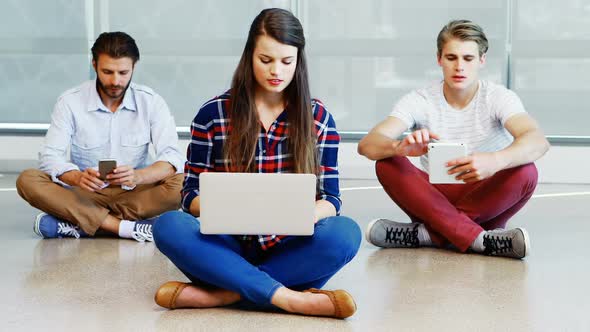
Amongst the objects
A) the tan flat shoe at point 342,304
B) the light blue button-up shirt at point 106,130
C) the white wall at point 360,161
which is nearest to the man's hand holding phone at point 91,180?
the light blue button-up shirt at point 106,130

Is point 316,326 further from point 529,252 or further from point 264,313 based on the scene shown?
point 529,252

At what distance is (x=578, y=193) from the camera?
579 centimetres

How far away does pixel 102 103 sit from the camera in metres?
4.13

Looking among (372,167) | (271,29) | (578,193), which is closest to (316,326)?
(271,29)

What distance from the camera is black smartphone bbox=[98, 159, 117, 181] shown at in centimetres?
379

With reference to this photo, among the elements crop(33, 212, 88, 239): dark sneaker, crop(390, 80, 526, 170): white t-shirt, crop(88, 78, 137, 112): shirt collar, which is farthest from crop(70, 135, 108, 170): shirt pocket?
crop(390, 80, 526, 170): white t-shirt

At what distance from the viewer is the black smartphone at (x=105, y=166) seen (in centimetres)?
379

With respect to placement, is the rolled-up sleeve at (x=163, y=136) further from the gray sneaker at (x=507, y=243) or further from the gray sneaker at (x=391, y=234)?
the gray sneaker at (x=507, y=243)

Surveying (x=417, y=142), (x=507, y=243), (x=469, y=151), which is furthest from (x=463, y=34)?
(x=507, y=243)

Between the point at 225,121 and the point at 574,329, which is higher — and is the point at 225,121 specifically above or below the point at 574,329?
above

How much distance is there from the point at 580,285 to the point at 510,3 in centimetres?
377

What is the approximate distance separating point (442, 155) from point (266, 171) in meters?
0.73

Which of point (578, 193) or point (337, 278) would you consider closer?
point (337, 278)

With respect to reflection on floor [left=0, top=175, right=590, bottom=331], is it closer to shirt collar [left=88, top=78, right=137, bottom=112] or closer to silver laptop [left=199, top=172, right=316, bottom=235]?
silver laptop [left=199, top=172, right=316, bottom=235]
